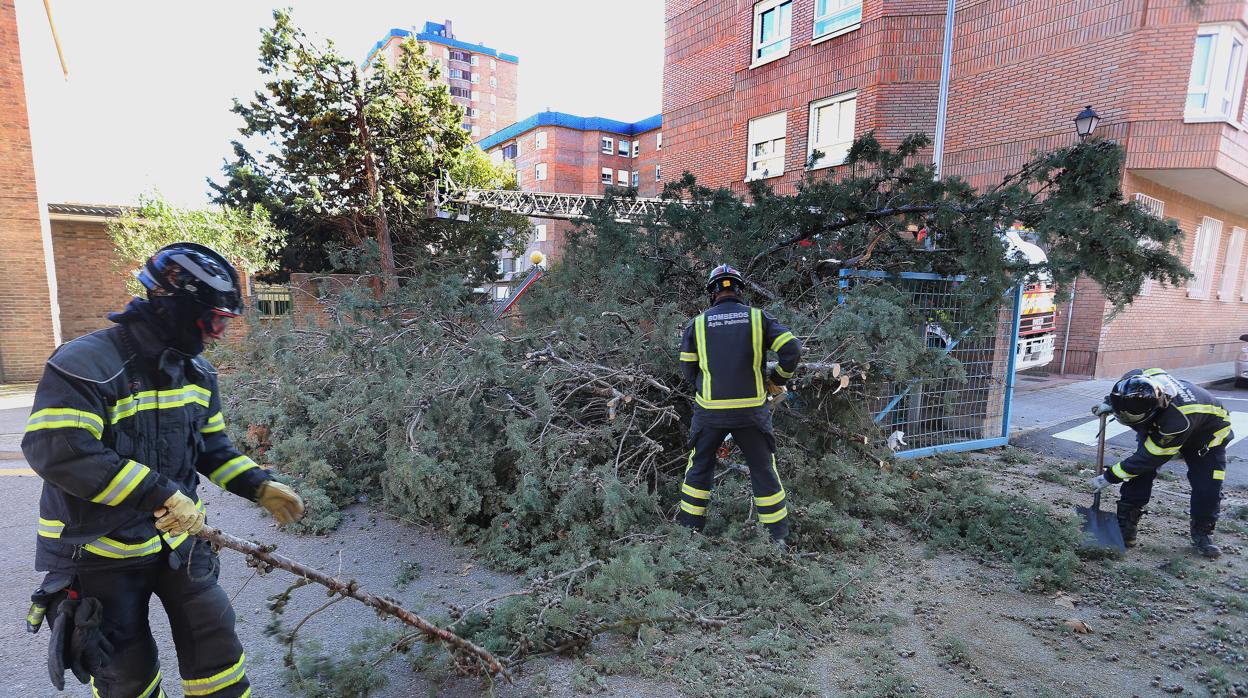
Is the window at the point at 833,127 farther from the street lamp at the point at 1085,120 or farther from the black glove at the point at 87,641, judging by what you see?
the black glove at the point at 87,641

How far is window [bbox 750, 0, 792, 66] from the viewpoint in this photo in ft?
49.2

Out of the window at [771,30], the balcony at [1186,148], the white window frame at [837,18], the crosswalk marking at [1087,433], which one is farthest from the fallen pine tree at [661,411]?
the window at [771,30]

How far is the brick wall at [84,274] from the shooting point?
1249 cm

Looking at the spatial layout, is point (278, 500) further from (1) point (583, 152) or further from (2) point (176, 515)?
(1) point (583, 152)

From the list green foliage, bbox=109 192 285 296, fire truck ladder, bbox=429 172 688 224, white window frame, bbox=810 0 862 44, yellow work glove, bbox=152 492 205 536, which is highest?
white window frame, bbox=810 0 862 44

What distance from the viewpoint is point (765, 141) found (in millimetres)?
15758

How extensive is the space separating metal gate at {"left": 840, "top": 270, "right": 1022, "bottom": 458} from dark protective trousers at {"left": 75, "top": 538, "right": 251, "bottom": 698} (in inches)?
184

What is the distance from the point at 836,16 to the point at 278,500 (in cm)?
1576

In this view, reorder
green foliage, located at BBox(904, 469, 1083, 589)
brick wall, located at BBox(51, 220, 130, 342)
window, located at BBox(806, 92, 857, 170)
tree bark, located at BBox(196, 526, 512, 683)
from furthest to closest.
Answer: window, located at BBox(806, 92, 857, 170)
brick wall, located at BBox(51, 220, 130, 342)
green foliage, located at BBox(904, 469, 1083, 589)
tree bark, located at BBox(196, 526, 512, 683)

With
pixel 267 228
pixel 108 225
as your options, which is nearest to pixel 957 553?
pixel 267 228

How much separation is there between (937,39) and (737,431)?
12879 millimetres

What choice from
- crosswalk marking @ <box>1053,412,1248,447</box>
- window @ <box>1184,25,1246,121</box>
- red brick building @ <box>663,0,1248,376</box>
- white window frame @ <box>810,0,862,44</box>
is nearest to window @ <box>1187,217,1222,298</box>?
red brick building @ <box>663,0,1248,376</box>

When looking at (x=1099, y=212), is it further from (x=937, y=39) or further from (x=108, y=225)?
(x=108, y=225)

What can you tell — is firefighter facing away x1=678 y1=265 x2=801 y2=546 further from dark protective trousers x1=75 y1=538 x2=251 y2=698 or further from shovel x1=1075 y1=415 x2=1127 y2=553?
dark protective trousers x1=75 y1=538 x2=251 y2=698
